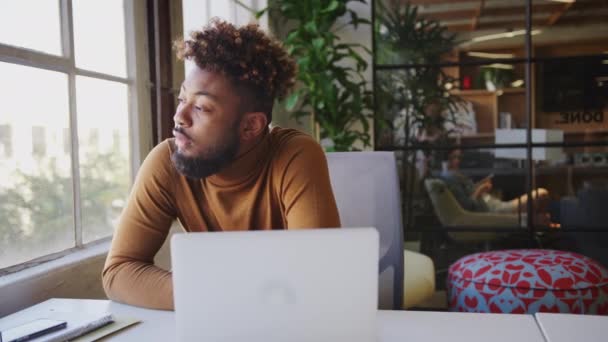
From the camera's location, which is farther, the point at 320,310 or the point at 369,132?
the point at 369,132

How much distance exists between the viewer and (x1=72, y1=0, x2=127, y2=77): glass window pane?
6.17 ft

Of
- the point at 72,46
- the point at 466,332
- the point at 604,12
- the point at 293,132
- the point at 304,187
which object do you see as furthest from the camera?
the point at 604,12

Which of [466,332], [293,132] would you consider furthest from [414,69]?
[466,332]

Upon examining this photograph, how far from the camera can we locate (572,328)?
43.4 inches

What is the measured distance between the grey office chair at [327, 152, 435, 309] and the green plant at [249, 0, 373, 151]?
1605 millimetres

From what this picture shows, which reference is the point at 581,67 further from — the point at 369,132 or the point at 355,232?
the point at 355,232

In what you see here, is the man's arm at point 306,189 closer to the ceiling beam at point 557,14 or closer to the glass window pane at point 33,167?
the glass window pane at point 33,167

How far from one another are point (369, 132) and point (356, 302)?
3.02 metres

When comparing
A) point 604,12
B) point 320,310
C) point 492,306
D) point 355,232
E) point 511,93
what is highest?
point 604,12

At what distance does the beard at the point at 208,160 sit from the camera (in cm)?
145

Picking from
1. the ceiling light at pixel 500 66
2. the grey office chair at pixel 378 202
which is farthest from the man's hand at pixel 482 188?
the grey office chair at pixel 378 202

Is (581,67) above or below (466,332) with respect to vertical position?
above

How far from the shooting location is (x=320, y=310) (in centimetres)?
85

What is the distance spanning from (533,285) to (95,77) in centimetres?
177
